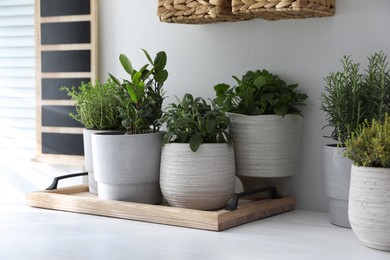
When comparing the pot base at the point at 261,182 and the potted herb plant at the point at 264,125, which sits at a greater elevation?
the potted herb plant at the point at 264,125

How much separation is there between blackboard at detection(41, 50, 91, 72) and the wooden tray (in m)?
0.38

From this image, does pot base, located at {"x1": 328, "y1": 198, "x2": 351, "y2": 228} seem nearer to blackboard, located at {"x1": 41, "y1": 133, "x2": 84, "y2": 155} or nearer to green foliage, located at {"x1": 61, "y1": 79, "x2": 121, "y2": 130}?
green foliage, located at {"x1": 61, "y1": 79, "x2": 121, "y2": 130}

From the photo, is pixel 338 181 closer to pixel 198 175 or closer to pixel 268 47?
pixel 198 175

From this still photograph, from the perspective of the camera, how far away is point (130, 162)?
57.7 inches

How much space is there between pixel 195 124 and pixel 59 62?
0.65 meters

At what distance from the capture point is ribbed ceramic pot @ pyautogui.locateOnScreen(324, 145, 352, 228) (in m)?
1.34

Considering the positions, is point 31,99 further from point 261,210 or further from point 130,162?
point 261,210

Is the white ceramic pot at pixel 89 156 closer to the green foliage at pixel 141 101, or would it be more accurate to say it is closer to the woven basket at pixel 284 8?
the green foliage at pixel 141 101

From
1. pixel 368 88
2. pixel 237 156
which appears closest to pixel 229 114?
pixel 237 156

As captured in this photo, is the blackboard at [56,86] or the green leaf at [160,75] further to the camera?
the blackboard at [56,86]

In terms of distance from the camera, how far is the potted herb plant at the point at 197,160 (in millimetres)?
1390

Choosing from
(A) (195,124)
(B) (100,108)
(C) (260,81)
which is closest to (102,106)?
(B) (100,108)

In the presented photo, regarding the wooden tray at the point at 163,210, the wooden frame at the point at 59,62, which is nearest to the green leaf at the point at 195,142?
the wooden tray at the point at 163,210

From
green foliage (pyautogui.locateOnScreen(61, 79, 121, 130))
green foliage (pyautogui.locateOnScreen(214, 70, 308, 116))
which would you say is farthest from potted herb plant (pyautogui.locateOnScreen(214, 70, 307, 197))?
green foliage (pyautogui.locateOnScreen(61, 79, 121, 130))
